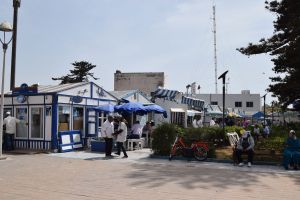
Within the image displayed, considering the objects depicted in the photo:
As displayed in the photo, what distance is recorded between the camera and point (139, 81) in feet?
178

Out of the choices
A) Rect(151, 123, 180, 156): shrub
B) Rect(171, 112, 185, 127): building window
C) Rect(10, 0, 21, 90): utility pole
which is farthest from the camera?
Rect(171, 112, 185, 127): building window

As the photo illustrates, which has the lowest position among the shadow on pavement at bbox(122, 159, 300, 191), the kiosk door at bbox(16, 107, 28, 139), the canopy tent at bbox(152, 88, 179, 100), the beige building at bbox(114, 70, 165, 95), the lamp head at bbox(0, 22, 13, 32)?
the shadow on pavement at bbox(122, 159, 300, 191)

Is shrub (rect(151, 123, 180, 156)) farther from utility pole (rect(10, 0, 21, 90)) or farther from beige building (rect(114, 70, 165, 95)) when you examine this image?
beige building (rect(114, 70, 165, 95))

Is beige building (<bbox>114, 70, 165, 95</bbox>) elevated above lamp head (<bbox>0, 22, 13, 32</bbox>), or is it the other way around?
beige building (<bbox>114, 70, 165, 95</bbox>)

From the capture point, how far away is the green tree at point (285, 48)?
21344mm

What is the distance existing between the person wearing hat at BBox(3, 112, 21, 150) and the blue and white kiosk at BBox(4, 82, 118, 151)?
485 mm

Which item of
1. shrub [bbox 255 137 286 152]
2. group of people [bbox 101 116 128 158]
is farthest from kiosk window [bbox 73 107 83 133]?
shrub [bbox 255 137 286 152]

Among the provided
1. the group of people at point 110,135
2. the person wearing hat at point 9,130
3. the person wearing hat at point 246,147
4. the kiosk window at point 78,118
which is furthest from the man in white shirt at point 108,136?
the person wearing hat at point 246,147

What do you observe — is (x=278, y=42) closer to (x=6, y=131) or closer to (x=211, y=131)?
(x=211, y=131)

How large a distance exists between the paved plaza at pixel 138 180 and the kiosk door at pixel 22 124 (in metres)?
4.20

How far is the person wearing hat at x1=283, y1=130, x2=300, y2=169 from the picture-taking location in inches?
527

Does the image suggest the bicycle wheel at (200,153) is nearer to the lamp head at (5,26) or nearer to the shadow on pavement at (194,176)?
the shadow on pavement at (194,176)

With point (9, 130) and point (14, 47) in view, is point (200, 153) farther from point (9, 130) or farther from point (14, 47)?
point (14, 47)

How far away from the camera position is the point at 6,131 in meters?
18.7
